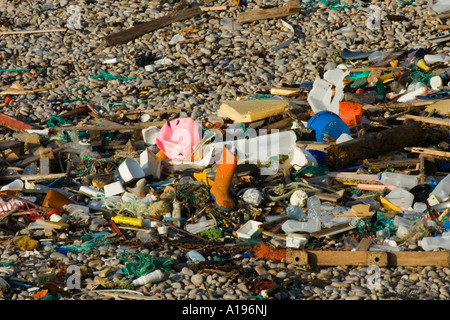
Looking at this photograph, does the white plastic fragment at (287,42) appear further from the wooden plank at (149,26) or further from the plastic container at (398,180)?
the plastic container at (398,180)

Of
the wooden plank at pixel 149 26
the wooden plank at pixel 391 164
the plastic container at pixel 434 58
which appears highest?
the wooden plank at pixel 149 26

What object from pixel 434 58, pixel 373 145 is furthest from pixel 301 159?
pixel 434 58

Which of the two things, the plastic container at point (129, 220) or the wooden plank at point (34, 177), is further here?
the wooden plank at point (34, 177)

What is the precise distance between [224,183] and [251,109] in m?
2.36

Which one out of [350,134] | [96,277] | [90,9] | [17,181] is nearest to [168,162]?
[17,181]

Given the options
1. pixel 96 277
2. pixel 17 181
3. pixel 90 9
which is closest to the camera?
pixel 96 277

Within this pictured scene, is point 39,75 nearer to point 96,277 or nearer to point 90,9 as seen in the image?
point 90,9

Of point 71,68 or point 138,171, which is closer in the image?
point 138,171

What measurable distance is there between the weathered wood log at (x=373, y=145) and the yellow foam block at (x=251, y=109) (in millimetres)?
1581

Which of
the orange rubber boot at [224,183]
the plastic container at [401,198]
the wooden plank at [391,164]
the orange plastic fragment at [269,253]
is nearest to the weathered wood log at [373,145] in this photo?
the wooden plank at [391,164]

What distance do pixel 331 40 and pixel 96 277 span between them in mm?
7803

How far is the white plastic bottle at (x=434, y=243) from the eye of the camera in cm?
599

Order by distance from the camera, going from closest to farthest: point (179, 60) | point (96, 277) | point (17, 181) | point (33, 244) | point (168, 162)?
point (96, 277) → point (33, 244) → point (17, 181) → point (168, 162) → point (179, 60)

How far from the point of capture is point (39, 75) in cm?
1201
